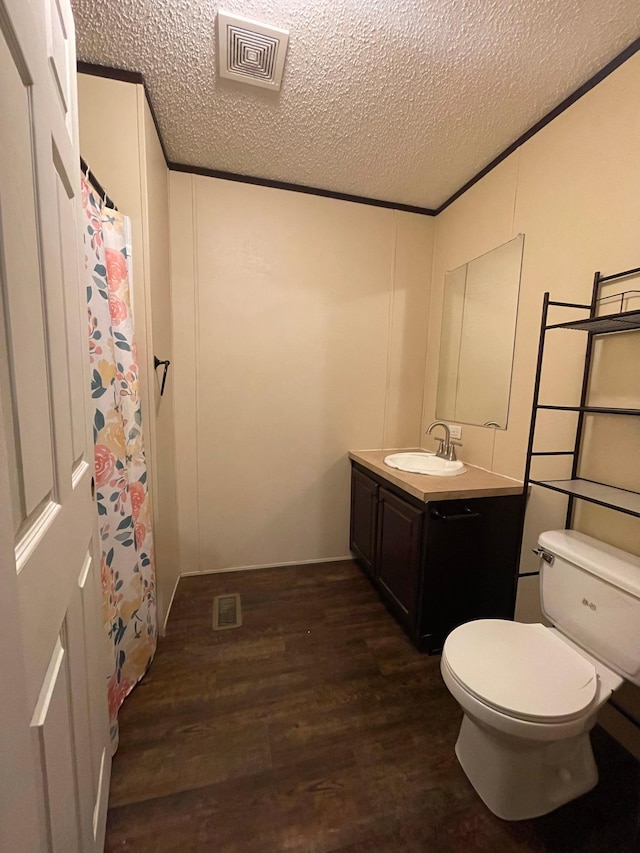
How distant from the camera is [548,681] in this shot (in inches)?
39.6

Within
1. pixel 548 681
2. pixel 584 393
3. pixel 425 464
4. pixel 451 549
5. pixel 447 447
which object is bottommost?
pixel 548 681

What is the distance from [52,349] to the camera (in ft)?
2.04

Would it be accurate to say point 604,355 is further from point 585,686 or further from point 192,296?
point 192,296

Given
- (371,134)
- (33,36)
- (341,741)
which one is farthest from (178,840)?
(371,134)

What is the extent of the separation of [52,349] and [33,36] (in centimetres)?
50

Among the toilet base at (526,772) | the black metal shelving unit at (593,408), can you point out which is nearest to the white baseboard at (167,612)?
the toilet base at (526,772)

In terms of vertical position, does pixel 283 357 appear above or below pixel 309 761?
above

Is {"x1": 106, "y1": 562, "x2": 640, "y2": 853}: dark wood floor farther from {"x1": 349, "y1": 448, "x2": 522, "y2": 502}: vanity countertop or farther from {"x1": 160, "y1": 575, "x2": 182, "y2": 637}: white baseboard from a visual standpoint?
{"x1": 349, "y1": 448, "x2": 522, "y2": 502}: vanity countertop

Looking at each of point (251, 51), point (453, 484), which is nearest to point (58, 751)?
point (453, 484)

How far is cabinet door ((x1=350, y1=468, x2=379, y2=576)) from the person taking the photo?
204 centimetres

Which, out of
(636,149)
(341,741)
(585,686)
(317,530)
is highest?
(636,149)

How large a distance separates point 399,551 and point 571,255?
5.16 feet

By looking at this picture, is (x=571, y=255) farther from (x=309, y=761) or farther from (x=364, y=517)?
(x=309, y=761)

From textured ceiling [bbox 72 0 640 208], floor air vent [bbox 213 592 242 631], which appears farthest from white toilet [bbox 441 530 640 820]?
textured ceiling [bbox 72 0 640 208]
